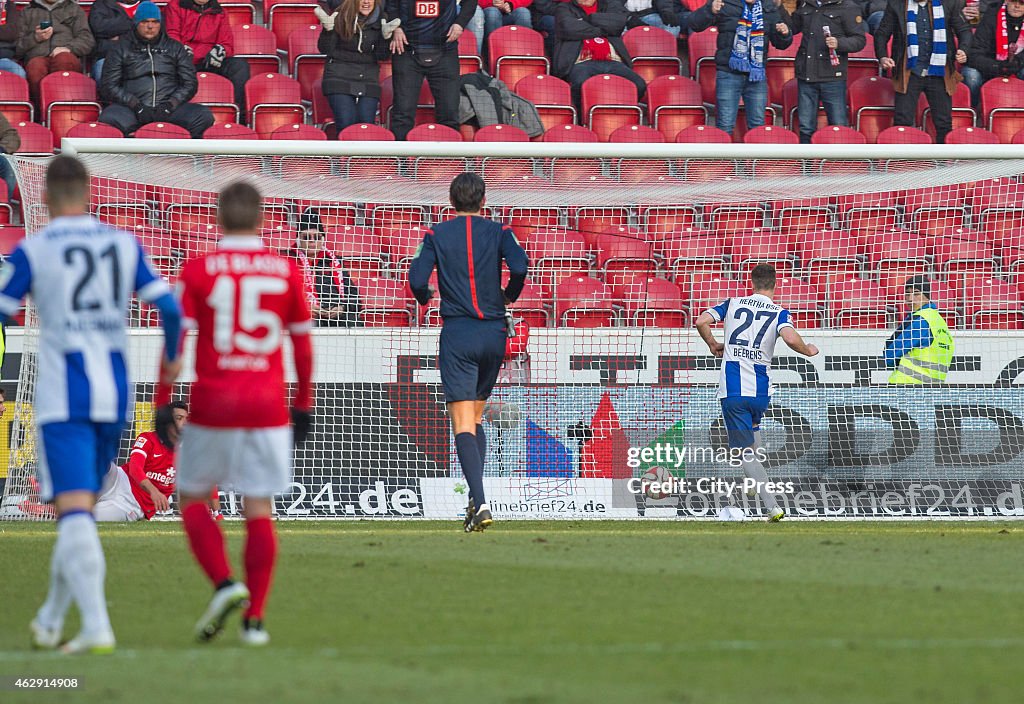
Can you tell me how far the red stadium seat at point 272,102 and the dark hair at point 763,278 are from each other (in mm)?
6471

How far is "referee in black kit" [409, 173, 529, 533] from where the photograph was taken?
9406 millimetres

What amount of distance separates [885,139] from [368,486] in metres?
7.14

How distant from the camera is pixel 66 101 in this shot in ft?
51.7

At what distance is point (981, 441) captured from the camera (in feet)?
39.6

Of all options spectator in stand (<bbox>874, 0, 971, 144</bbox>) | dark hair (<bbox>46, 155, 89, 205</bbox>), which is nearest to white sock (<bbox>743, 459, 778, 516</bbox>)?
spectator in stand (<bbox>874, 0, 971, 144</bbox>)

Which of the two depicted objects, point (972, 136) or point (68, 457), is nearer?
point (68, 457)

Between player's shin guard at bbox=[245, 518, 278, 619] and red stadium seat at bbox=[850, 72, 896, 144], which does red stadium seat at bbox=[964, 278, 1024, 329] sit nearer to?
red stadium seat at bbox=[850, 72, 896, 144]

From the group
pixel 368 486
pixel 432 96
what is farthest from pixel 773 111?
pixel 368 486

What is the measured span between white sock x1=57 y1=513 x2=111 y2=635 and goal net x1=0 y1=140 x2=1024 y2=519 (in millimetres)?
7179

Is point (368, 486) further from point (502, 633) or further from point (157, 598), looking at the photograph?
point (502, 633)

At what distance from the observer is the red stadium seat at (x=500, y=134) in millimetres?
15211

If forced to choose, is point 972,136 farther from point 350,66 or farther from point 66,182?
point 66,182

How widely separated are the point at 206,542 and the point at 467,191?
15.6 ft

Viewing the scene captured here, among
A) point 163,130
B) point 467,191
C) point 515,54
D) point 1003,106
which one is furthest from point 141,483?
point 1003,106
